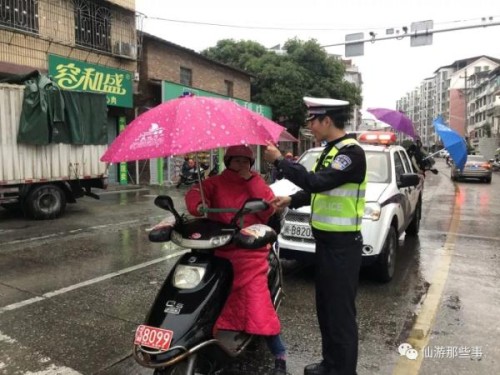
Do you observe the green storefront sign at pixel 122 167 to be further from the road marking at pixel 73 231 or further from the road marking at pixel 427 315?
the road marking at pixel 427 315

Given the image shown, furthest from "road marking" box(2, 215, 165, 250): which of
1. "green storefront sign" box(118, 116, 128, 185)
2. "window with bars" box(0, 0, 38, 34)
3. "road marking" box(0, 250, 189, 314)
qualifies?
"green storefront sign" box(118, 116, 128, 185)

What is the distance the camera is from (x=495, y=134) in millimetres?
64188

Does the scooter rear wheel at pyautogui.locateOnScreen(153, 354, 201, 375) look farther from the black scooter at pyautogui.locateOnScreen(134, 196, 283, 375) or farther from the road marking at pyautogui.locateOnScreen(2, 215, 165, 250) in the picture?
the road marking at pyautogui.locateOnScreen(2, 215, 165, 250)

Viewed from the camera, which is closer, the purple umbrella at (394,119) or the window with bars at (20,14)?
the purple umbrella at (394,119)

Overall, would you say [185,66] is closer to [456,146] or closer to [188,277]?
[456,146]

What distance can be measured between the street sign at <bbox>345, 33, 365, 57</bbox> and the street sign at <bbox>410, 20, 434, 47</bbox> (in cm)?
152

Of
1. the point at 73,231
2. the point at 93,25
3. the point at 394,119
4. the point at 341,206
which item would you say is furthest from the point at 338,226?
the point at 93,25

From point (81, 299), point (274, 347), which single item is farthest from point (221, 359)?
point (81, 299)

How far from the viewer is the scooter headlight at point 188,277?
280cm

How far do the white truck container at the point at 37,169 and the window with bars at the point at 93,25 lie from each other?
6180mm

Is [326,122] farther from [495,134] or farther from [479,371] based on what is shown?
[495,134]

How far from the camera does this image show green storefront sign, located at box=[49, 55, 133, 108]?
47.0 ft

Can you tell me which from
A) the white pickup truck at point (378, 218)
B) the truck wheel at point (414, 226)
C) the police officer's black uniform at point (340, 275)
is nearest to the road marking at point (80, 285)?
the white pickup truck at point (378, 218)

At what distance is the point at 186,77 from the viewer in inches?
821
